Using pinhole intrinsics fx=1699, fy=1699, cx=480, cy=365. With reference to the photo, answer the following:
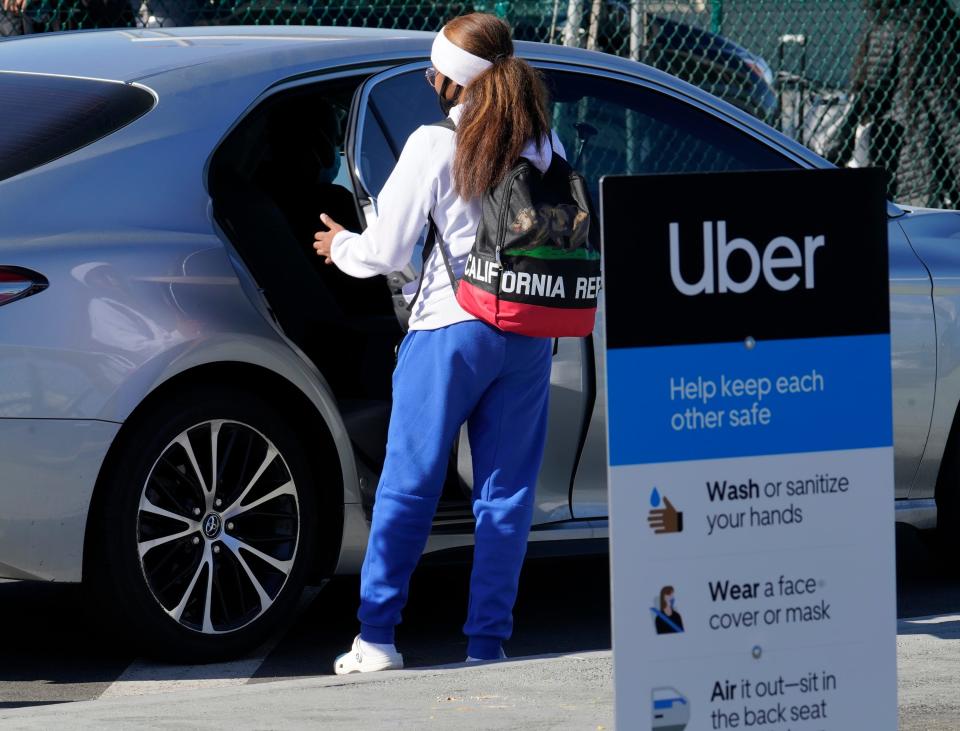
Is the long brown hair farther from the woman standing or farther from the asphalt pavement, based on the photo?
the asphalt pavement

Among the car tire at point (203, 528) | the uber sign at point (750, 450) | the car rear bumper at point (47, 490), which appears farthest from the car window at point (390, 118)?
the uber sign at point (750, 450)

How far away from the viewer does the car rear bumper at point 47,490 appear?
418cm

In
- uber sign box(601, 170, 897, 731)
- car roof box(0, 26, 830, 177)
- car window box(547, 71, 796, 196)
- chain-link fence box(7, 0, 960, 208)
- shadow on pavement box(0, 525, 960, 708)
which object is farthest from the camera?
chain-link fence box(7, 0, 960, 208)

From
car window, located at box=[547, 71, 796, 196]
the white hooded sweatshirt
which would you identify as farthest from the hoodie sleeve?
car window, located at box=[547, 71, 796, 196]

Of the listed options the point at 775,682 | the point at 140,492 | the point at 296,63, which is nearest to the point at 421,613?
the point at 140,492

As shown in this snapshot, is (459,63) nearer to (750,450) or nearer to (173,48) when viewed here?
(173,48)

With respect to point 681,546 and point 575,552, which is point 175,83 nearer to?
point 575,552

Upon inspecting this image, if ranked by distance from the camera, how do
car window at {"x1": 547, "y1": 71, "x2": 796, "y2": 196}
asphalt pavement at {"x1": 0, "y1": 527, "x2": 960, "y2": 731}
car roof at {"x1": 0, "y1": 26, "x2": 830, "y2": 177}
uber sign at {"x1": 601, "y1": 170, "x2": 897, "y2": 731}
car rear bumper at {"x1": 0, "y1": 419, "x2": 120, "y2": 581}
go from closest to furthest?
uber sign at {"x1": 601, "y1": 170, "x2": 897, "y2": 731}
asphalt pavement at {"x1": 0, "y1": 527, "x2": 960, "y2": 731}
car rear bumper at {"x1": 0, "y1": 419, "x2": 120, "y2": 581}
car roof at {"x1": 0, "y1": 26, "x2": 830, "y2": 177}
car window at {"x1": 547, "y1": 71, "x2": 796, "y2": 196}

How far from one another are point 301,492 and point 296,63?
125cm

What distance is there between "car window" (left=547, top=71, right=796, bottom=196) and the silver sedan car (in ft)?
0.05

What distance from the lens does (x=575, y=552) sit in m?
5.09

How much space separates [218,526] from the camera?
15.1 ft

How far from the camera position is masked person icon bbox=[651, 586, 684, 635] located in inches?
107

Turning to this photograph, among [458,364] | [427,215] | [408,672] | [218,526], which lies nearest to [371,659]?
[408,672]
